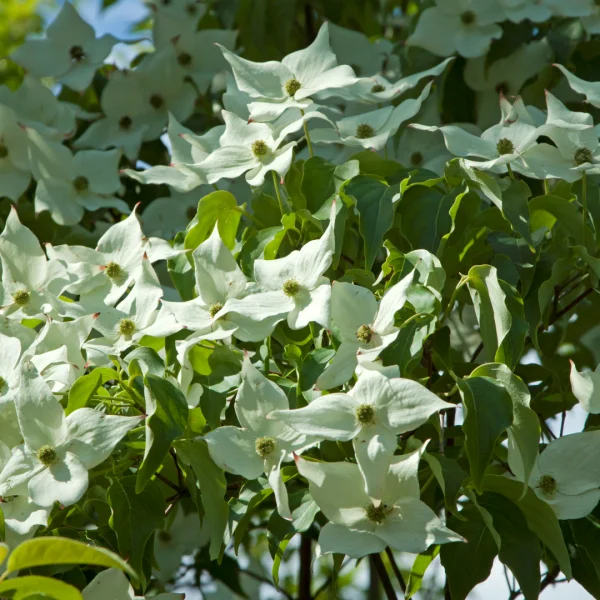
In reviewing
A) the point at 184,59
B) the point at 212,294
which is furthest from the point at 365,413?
the point at 184,59

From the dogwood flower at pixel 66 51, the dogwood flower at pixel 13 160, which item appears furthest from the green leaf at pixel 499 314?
the dogwood flower at pixel 66 51

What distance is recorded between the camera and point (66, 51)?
5.14 ft

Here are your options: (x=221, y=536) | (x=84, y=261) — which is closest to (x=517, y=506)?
(x=221, y=536)

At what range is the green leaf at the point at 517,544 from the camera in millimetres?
830

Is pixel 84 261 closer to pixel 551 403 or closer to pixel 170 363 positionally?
pixel 170 363

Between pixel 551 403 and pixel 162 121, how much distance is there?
803 millimetres

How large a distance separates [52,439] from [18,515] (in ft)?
0.25

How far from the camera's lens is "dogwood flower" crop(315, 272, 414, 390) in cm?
82

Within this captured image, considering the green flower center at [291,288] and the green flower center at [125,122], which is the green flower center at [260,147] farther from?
the green flower center at [125,122]

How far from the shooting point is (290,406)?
0.88m

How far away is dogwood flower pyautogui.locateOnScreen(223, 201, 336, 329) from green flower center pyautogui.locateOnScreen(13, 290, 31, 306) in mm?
295

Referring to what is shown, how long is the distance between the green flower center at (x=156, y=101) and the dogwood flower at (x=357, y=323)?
80 centimetres

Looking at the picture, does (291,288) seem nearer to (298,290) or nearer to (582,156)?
(298,290)

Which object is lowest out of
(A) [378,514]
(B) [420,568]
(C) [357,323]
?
(B) [420,568]
